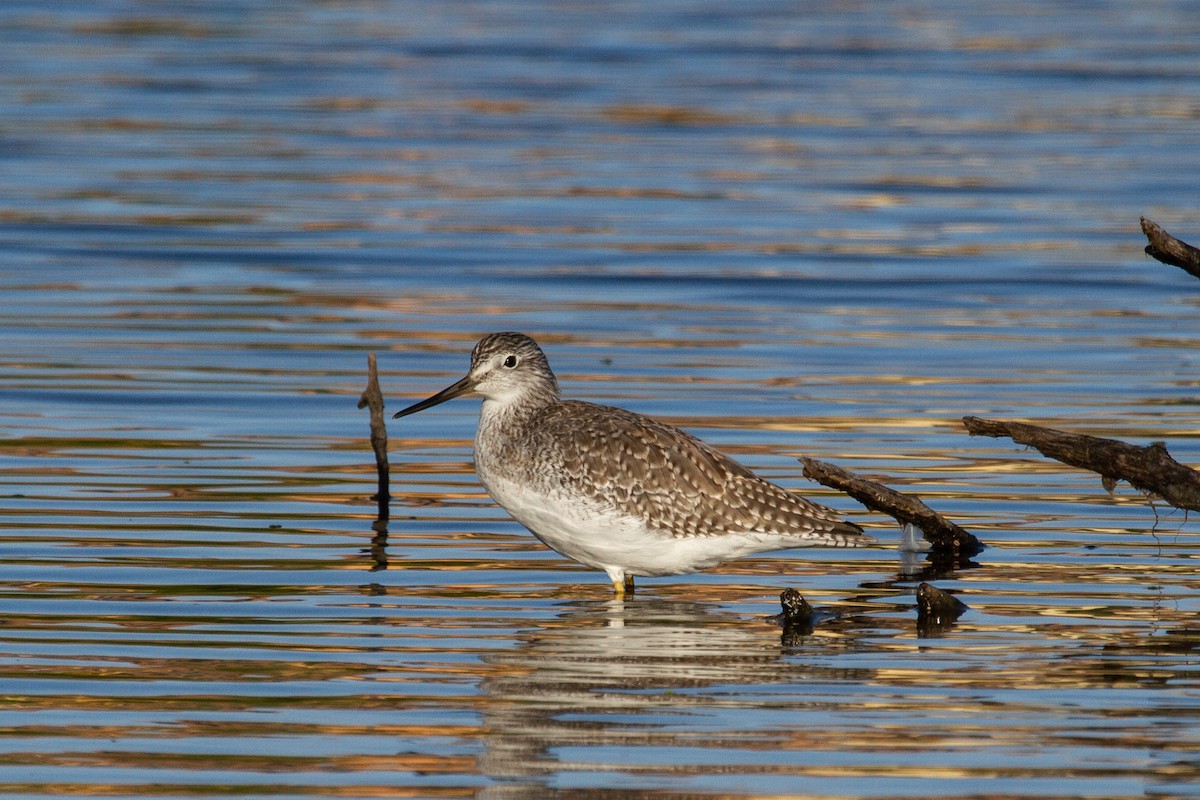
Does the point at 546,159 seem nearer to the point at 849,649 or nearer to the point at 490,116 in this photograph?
the point at 490,116

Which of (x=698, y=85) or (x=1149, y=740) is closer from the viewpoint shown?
(x=1149, y=740)

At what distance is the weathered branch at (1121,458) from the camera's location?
9.73m

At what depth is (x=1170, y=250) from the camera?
368 inches

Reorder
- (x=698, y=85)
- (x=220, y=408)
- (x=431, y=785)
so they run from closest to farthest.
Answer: (x=431, y=785) < (x=220, y=408) < (x=698, y=85)

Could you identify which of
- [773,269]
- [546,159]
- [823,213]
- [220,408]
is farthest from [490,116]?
[220,408]

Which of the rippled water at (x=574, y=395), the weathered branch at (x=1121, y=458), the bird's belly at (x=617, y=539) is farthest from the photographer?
the bird's belly at (x=617, y=539)

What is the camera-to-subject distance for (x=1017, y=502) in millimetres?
12539

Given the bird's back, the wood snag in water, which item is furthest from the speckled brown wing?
the wood snag in water

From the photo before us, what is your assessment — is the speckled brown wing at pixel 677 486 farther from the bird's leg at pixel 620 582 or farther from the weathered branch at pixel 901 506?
the bird's leg at pixel 620 582

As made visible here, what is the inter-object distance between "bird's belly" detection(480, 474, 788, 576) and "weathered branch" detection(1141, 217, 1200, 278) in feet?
7.91

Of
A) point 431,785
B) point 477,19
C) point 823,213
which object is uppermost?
point 477,19

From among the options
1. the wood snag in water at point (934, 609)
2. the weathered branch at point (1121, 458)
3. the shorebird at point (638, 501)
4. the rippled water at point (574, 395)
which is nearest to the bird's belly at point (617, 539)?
the shorebird at point (638, 501)

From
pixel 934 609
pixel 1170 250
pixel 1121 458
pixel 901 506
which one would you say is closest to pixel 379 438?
pixel 901 506

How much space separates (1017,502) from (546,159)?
15824 millimetres
